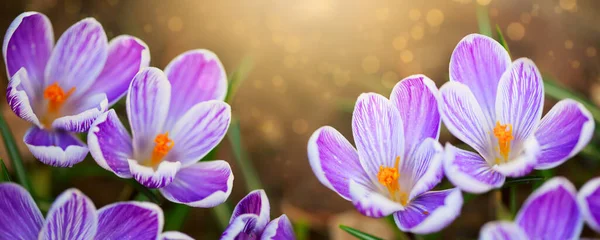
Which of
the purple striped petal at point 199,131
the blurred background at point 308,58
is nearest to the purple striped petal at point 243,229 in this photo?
the purple striped petal at point 199,131

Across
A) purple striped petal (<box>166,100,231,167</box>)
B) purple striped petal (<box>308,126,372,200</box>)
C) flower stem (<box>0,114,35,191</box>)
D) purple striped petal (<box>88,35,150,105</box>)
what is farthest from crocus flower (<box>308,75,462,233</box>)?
flower stem (<box>0,114,35,191</box>)

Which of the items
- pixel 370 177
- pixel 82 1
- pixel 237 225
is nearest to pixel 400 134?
pixel 370 177

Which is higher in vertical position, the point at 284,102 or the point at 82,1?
the point at 82,1

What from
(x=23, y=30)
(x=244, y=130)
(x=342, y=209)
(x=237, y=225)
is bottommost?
(x=342, y=209)

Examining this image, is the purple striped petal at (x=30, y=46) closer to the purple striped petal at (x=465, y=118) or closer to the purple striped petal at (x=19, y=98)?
the purple striped petal at (x=19, y=98)

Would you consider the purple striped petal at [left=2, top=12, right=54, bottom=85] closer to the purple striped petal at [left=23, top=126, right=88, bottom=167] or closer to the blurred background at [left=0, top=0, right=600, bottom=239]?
the purple striped petal at [left=23, top=126, right=88, bottom=167]

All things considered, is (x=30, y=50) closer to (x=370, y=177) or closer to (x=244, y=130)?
(x=370, y=177)
